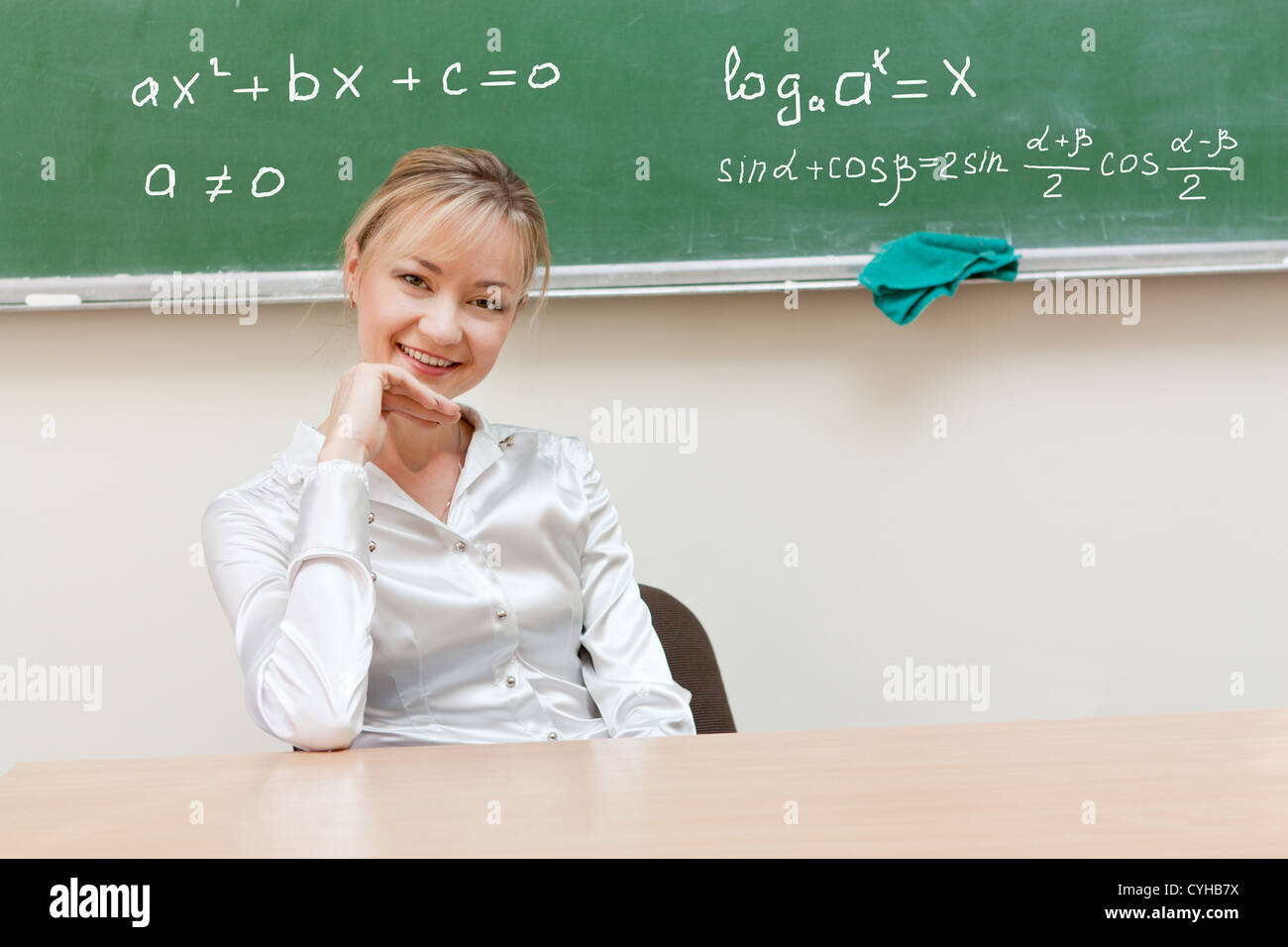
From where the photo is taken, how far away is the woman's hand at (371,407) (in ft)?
4.24

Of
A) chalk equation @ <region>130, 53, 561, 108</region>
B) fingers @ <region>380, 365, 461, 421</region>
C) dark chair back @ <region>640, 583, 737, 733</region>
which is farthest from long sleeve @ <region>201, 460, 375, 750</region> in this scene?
chalk equation @ <region>130, 53, 561, 108</region>

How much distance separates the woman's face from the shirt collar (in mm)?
89

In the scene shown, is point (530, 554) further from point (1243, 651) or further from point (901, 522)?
point (1243, 651)

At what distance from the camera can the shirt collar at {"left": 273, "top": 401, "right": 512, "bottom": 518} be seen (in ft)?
4.52

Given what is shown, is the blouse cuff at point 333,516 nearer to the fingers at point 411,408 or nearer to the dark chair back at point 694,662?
the fingers at point 411,408

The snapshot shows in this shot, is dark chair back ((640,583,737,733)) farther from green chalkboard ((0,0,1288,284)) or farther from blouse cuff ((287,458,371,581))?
green chalkboard ((0,0,1288,284))

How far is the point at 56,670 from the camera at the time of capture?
207 cm

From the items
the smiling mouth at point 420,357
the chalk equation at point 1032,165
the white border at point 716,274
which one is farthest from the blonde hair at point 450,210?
the chalk equation at point 1032,165

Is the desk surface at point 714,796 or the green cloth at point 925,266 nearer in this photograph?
A: the desk surface at point 714,796

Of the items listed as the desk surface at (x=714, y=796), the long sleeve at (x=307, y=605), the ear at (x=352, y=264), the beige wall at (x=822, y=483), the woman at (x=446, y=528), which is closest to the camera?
the desk surface at (x=714, y=796)

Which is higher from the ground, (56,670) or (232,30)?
(232,30)
